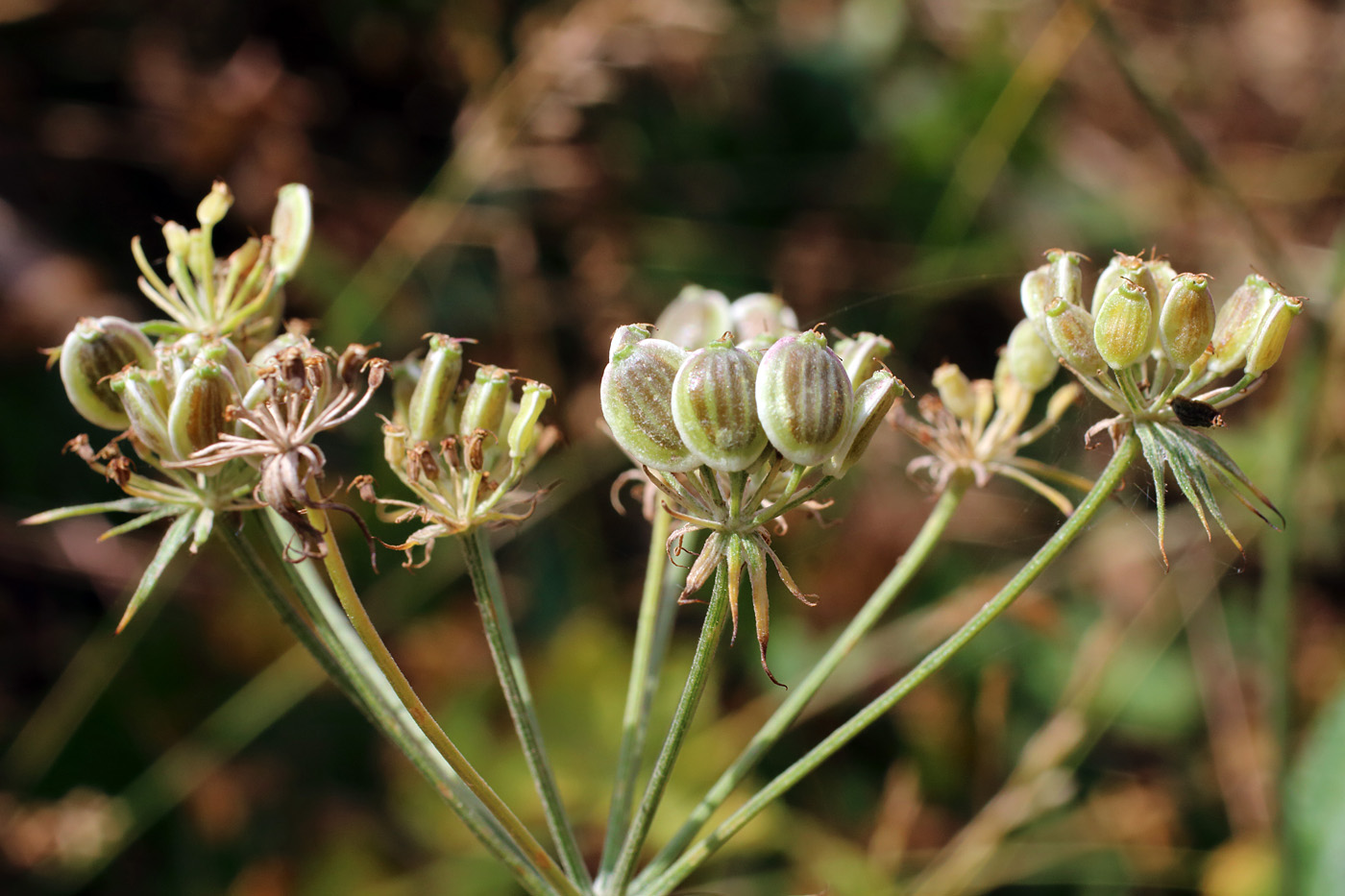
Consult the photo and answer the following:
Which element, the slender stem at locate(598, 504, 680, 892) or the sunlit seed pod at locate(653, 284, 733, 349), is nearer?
the slender stem at locate(598, 504, 680, 892)

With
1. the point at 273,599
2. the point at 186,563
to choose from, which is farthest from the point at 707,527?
the point at 186,563

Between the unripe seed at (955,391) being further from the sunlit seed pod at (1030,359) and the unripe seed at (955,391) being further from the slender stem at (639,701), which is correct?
the slender stem at (639,701)

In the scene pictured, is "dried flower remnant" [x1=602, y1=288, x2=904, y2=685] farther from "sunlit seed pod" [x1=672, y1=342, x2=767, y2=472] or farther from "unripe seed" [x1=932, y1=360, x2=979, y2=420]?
"unripe seed" [x1=932, y1=360, x2=979, y2=420]

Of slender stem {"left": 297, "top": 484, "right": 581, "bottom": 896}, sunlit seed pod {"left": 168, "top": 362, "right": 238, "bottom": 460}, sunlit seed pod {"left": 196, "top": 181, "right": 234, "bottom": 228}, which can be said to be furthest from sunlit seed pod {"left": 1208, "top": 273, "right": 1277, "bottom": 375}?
sunlit seed pod {"left": 196, "top": 181, "right": 234, "bottom": 228}

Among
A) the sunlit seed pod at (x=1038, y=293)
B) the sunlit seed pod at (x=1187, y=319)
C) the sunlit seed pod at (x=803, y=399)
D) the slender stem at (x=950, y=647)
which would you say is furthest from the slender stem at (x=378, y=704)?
the sunlit seed pod at (x=1187, y=319)

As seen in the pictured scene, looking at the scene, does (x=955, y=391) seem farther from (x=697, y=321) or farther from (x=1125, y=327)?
(x=697, y=321)

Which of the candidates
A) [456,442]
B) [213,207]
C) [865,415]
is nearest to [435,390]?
[456,442]
